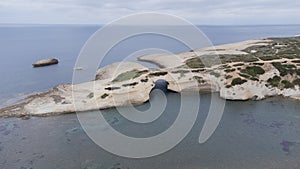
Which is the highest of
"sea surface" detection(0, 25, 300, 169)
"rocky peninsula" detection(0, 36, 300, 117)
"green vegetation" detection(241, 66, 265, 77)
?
"green vegetation" detection(241, 66, 265, 77)

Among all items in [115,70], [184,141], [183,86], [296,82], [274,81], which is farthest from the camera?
[115,70]

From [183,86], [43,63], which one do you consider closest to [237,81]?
[183,86]

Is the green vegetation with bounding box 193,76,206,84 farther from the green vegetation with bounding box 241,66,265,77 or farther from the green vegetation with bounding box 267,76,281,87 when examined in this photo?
the green vegetation with bounding box 267,76,281,87

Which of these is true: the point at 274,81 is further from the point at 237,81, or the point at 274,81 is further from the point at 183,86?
the point at 183,86

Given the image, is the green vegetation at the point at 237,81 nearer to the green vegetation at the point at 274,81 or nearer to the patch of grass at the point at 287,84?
the green vegetation at the point at 274,81

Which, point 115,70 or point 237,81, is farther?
point 115,70

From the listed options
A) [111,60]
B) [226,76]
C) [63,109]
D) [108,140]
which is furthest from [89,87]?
[111,60]

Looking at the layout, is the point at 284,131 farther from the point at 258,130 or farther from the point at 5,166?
the point at 5,166

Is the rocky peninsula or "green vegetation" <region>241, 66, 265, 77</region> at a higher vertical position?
"green vegetation" <region>241, 66, 265, 77</region>

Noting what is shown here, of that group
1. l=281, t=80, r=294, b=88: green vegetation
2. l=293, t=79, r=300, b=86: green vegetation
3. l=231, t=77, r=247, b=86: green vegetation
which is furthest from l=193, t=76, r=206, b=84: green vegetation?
l=293, t=79, r=300, b=86: green vegetation
